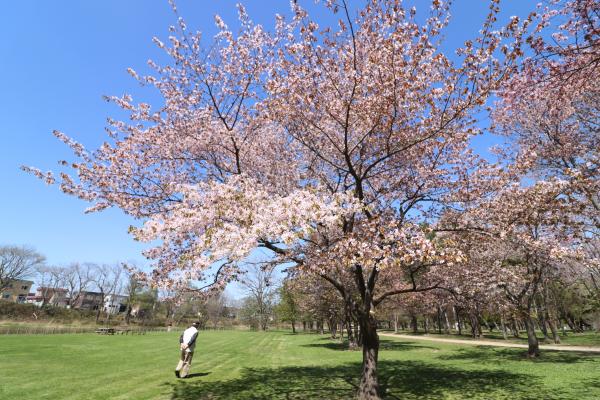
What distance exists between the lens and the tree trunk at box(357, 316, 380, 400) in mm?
10297

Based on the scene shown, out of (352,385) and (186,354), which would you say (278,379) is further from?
(186,354)

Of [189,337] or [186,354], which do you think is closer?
[186,354]

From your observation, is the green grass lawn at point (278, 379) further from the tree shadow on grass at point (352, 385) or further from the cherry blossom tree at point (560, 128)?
the cherry blossom tree at point (560, 128)

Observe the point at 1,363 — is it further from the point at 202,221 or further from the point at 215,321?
the point at 215,321

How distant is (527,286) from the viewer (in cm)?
2072

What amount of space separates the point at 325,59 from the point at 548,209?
7.65 meters

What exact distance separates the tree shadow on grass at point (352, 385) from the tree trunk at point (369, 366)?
2.99ft

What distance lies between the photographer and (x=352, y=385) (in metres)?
12.9

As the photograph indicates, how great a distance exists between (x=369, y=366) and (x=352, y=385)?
2908 mm

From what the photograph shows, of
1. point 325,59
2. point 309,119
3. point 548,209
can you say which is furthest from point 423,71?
point 548,209

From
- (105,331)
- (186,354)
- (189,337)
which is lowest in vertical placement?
(105,331)

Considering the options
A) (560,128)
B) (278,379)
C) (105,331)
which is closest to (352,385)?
(278,379)

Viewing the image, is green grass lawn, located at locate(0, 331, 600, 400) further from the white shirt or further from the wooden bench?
the wooden bench

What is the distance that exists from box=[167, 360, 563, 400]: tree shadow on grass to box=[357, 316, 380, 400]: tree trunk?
912 mm
